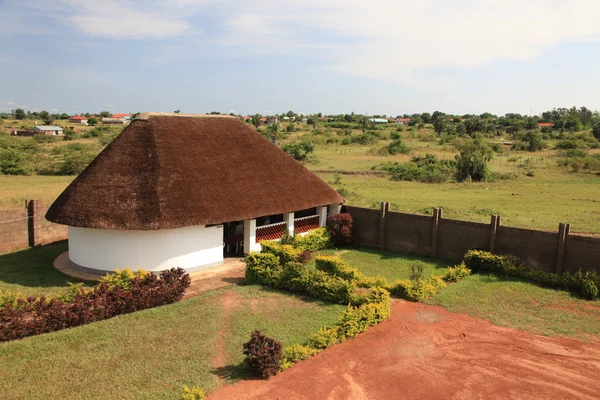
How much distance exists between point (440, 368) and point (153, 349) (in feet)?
18.5

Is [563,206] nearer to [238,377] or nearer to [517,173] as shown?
[517,173]

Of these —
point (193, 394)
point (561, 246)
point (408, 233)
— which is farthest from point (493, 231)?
point (193, 394)

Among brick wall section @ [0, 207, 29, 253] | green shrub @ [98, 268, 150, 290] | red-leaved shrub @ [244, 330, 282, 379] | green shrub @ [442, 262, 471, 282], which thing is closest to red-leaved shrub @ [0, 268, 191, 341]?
green shrub @ [98, 268, 150, 290]

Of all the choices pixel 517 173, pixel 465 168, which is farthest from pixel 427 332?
pixel 517 173

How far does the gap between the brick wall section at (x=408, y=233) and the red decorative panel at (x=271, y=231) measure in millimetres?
3974

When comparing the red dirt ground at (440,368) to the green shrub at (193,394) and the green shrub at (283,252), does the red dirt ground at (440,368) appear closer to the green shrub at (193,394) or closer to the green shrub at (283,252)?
the green shrub at (193,394)

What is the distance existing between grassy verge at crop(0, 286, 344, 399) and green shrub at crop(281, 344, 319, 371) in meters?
0.73

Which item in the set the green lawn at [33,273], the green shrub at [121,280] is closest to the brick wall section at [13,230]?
the green lawn at [33,273]

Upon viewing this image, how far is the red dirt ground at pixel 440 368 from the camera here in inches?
318

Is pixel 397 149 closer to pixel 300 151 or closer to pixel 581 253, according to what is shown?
pixel 300 151

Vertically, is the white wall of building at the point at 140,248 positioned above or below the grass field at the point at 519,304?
above

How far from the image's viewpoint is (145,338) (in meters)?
9.91

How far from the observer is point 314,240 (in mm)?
17891

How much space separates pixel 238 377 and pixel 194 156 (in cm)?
947
